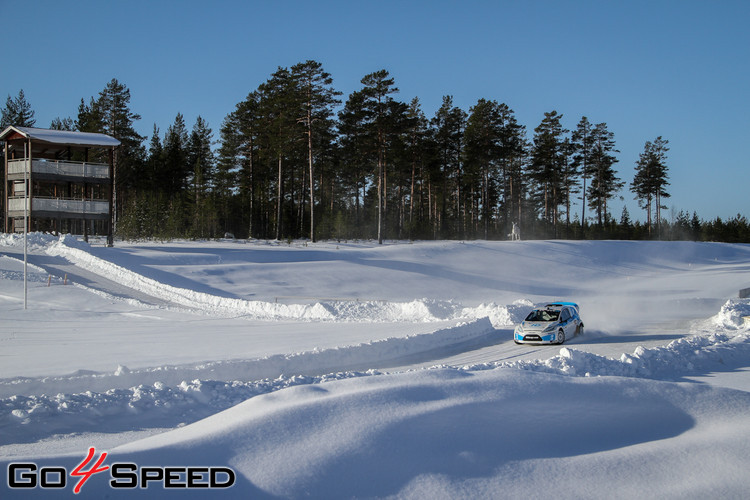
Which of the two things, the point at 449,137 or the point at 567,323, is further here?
the point at 449,137

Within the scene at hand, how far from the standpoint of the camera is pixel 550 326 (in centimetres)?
1862

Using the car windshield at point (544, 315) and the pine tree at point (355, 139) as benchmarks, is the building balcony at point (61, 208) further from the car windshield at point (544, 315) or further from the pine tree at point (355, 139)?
the car windshield at point (544, 315)

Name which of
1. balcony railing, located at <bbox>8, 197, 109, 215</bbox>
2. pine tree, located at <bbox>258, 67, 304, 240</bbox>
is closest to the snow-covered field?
balcony railing, located at <bbox>8, 197, 109, 215</bbox>

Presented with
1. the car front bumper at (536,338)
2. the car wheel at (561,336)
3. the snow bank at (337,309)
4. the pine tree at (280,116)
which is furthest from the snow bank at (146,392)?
the pine tree at (280,116)

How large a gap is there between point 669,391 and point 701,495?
2.20 m

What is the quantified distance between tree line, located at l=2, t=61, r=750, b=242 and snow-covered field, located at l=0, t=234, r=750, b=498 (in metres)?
18.9

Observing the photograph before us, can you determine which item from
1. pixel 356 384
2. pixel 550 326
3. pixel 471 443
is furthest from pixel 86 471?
pixel 550 326

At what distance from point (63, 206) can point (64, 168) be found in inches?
112

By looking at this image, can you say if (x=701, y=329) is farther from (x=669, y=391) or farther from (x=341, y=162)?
(x=341, y=162)

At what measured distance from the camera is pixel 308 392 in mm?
6699

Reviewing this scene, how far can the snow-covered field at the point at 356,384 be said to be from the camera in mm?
5051

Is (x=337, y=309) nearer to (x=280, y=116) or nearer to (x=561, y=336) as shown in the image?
(x=561, y=336)

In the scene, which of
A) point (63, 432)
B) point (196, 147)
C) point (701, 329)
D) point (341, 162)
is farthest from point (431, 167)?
point (63, 432)

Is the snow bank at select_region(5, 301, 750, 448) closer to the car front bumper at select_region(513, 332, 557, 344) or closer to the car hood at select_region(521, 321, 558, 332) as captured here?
the car front bumper at select_region(513, 332, 557, 344)
